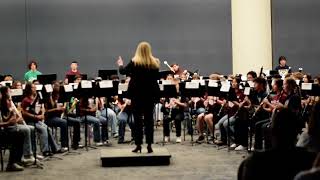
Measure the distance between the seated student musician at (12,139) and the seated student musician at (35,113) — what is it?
677mm

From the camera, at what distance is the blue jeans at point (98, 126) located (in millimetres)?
11234

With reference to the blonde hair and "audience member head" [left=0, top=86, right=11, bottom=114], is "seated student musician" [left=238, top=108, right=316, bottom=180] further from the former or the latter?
"audience member head" [left=0, top=86, right=11, bottom=114]

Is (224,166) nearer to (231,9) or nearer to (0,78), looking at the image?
(0,78)

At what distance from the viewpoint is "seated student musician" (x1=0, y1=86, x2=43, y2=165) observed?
28.6ft

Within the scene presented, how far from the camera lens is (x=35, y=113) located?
956cm

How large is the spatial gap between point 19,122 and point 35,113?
17.7 inches

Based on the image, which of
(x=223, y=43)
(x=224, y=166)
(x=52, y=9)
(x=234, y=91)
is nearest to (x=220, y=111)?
(x=234, y=91)

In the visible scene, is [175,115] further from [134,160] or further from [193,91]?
[134,160]

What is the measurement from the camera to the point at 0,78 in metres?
13.7

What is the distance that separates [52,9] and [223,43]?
210 inches

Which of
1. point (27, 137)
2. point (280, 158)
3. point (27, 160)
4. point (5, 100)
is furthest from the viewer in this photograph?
point (27, 160)

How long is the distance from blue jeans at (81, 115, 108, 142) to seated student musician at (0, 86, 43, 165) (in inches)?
70.8

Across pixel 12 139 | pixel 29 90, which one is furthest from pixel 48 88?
pixel 12 139

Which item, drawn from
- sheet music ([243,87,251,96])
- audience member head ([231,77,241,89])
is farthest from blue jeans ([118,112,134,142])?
sheet music ([243,87,251,96])
